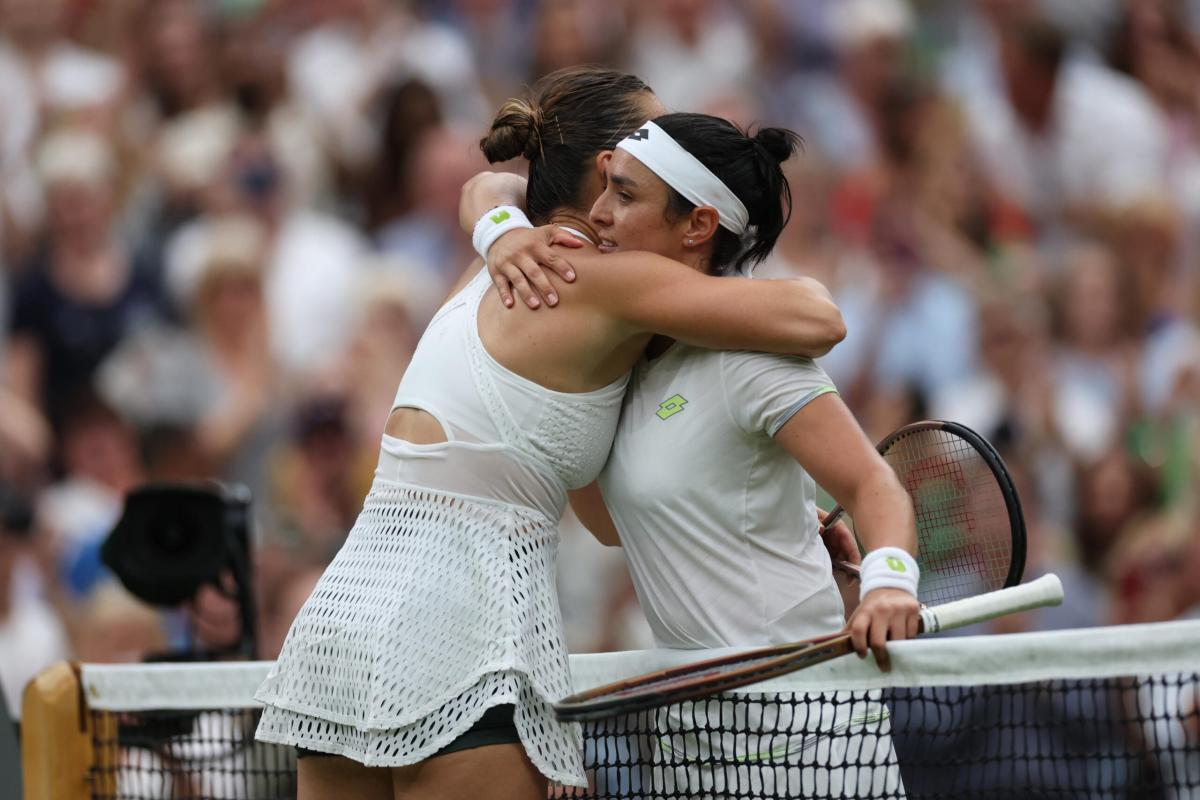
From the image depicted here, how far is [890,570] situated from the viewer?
277 cm

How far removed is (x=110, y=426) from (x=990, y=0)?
4.66 m

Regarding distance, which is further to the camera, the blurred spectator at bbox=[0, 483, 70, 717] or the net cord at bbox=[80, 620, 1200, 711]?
the blurred spectator at bbox=[0, 483, 70, 717]

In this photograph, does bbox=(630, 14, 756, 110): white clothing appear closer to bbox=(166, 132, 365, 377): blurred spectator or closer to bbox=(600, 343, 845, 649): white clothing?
bbox=(166, 132, 365, 377): blurred spectator

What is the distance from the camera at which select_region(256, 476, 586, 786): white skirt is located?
285cm

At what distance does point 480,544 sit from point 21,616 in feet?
14.2

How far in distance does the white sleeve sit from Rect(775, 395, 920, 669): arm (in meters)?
0.02

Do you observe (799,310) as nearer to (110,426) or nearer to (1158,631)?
(1158,631)

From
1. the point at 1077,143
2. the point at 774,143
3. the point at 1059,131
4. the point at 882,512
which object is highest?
the point at 1059,131

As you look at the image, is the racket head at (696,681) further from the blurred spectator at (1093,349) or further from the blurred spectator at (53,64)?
the blurred spectator at (53,64)

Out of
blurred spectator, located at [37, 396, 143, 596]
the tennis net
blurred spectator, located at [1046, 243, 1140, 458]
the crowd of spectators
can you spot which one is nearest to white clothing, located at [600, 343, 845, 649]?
the tennis net

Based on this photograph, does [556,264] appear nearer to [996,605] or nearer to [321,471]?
[996,605]

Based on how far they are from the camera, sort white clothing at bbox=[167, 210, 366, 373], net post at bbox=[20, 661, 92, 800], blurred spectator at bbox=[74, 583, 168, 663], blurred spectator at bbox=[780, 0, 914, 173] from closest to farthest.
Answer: net post at bbox=[20, 661, 92, 800] < blurred spectator at bbox=[74, 583, 168, 663] < white clothing at bbox=[167, 210, 366, 373] < blurred spectator at bbox=[780, 0, 914, 173]

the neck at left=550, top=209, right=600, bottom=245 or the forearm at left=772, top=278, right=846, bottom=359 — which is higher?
the neck at left=550, top=209, right=600, bottom=245

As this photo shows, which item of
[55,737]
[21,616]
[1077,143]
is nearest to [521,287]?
[55,737]
